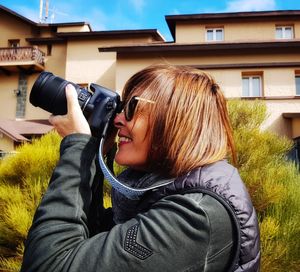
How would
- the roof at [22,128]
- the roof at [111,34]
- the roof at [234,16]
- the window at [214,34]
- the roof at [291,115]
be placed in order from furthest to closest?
1. the roof at [111,34]
2. the window at [214,34]
3. the roof at [22,128]
4. the roof at [234,16]
5. the roof at [291,115]

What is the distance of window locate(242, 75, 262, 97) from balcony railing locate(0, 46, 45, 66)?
28.3 feet

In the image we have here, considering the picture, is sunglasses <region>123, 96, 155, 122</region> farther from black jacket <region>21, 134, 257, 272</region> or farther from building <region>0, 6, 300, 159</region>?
building <region>0, 6, 300, 159</region>

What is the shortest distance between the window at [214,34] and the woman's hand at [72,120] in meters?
13.6

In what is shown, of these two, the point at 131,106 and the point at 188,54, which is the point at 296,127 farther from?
the point at 131,106

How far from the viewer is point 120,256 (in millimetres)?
756

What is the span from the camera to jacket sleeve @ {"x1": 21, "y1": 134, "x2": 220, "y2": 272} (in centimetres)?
75

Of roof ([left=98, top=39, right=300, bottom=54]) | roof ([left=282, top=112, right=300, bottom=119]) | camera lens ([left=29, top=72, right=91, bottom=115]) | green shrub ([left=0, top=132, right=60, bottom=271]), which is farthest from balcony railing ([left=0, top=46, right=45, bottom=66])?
camera lens ([left=29, top=72, right=91, bottom=115])

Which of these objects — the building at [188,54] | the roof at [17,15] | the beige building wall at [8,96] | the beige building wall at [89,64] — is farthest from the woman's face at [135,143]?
the roof at [17,15]

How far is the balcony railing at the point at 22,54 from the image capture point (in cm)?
1555

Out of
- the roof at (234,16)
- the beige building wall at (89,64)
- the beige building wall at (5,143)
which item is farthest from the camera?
the beige building wall at (89,64)

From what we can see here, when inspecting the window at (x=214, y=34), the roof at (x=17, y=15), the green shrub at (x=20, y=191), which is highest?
the roof at (x=17, y=15)

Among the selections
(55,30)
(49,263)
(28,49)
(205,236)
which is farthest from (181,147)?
(55,30)

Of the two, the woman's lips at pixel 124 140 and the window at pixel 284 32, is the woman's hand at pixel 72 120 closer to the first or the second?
the woman's lips at pixel 124 140

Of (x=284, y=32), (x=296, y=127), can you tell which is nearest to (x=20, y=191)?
(x=296, y=127)
